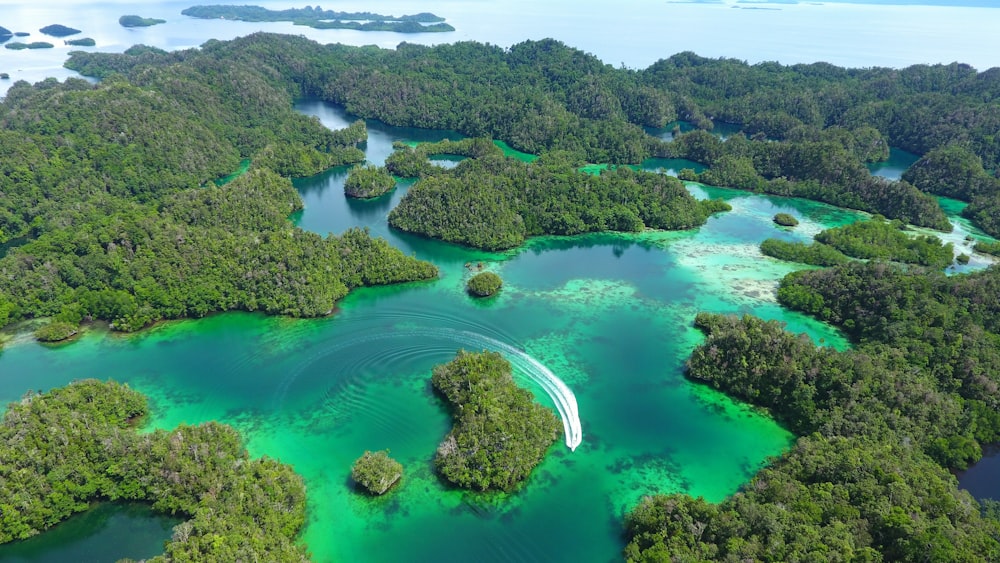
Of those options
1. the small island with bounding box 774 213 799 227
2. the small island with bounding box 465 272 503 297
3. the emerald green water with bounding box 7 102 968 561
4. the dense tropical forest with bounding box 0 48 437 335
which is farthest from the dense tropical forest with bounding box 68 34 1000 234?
the small island with bounding box 465 272 503 297

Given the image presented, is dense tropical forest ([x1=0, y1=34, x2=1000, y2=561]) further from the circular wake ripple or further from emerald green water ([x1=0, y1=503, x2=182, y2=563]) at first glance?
emerald green water ([x1=0, y1=503, x2=182, y2=563])

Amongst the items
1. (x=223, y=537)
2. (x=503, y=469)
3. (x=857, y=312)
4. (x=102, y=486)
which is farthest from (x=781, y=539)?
(x=102, y=486)

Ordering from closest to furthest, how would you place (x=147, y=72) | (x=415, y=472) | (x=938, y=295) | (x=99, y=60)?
(x=415, y=472)
(x=938, y=295)
(x=147, y=72)
(x=99, y=60)

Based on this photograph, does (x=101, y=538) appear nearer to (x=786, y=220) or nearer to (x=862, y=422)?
(x=862, y=422)

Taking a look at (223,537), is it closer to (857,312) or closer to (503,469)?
(503,469)

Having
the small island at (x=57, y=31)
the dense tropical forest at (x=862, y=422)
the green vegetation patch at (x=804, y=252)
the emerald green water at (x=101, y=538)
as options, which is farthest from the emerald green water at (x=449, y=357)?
the small island at (x=57, y=31)

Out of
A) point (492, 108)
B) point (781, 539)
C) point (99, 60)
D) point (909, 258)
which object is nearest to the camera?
point (781, 539)

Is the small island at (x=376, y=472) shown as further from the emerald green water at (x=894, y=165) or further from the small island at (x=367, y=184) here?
the emerald green water at (x=894, y=165)
